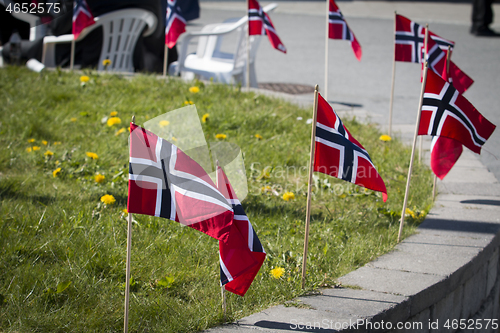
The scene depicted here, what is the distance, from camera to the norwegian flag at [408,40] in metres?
4.44

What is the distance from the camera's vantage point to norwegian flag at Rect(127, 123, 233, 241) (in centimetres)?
193

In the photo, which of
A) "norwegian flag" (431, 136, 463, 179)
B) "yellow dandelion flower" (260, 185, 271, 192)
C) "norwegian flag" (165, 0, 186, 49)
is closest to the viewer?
"norwegian flag" (431, 136, 463, 179)

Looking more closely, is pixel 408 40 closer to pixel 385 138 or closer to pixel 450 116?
pixel 385 138

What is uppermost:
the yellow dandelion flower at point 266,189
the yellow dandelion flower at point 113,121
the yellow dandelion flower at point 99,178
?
the yellow dandelion flower at point 113,121

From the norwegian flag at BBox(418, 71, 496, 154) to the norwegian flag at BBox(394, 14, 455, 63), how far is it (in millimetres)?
1561

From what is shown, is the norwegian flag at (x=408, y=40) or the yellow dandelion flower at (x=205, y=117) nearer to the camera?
the norwegian flag at (x=408, y=40)

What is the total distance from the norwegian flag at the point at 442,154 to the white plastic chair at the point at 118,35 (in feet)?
16.2

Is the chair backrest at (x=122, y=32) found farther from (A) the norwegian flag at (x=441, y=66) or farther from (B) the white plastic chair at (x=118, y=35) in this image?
(A) the norwegian flag at (x=441, y=66)

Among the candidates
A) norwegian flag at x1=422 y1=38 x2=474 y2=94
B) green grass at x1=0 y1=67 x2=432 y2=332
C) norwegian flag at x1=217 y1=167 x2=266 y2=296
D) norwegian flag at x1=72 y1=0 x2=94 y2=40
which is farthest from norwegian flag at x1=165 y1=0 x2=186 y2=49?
norwegian flag at x1=217 y1=167 x2=266 y2=296

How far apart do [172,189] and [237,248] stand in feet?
1.18

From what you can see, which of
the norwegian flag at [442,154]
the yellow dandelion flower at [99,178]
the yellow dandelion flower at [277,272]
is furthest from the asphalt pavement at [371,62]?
the yellow dandelion flower at [99,178]

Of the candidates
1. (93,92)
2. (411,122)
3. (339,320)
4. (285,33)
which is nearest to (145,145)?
(339,320)

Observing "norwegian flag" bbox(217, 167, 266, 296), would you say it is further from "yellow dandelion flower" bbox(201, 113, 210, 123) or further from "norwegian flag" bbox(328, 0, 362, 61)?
"norwegian flag" bbox(328, 0, 362, 61)

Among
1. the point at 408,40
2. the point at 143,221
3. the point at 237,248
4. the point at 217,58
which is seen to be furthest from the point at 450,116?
the point at 217,58
